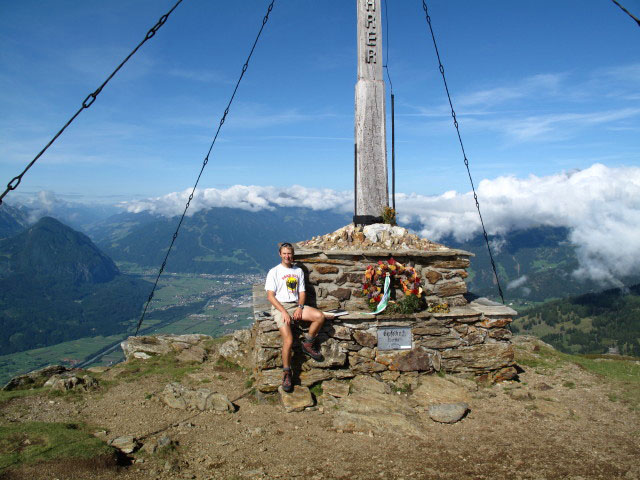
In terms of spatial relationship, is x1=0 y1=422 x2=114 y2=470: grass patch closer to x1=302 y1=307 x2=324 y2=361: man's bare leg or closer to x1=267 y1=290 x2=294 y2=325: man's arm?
x1=267 y1=290 x2=294 y2=325: man's arm

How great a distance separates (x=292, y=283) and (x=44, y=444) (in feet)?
14.6

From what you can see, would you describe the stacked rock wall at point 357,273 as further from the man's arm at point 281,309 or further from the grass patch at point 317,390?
the grass patch at point 317,390

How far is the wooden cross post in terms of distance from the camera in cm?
959

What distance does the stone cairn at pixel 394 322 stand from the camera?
26.1 feet

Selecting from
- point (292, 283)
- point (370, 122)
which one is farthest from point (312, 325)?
point (370, 122)

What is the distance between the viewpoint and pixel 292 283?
7.69 metres

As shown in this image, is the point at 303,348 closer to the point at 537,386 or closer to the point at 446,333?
the point at 446,333

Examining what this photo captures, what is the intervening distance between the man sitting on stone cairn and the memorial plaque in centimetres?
136

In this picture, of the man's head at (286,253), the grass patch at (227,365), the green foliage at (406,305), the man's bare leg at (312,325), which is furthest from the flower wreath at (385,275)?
the grass patch at (227,365)

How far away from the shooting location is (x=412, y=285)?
27.0 feet

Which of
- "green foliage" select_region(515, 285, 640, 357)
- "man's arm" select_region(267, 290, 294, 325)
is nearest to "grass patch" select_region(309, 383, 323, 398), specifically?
"man's arm" select_region(267, 290, 294, 325)

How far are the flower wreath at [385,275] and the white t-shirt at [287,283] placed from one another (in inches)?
56.4

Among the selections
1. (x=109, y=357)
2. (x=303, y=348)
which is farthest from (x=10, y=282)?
(x=303, y=348)

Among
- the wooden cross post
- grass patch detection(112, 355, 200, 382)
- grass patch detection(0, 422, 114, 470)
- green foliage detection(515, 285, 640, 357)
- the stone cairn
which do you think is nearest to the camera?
grass patch detection(0, 422, 114, 470)
